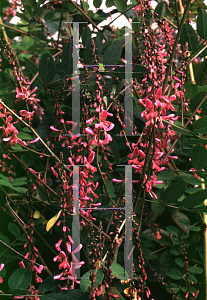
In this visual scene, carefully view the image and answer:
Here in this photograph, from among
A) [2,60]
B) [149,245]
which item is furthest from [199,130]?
[2,60]

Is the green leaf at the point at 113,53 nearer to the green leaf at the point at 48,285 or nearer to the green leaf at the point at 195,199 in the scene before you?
the green leaf at the point at 195,199

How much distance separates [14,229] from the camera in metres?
0.70

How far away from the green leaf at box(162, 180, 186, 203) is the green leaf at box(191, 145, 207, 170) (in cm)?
6

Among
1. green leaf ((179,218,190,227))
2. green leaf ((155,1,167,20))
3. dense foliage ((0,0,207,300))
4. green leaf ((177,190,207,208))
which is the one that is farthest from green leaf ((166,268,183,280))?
green leaf ((155,1,167,20))

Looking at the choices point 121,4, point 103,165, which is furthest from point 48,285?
Result: point 121,4

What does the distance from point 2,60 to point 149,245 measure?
790 millimetres

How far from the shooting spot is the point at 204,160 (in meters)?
0.60

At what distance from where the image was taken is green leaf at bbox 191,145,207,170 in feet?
1.94

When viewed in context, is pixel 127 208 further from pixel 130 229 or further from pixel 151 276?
pixel 151 276

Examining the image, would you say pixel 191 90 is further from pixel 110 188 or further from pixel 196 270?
pixel 196 270

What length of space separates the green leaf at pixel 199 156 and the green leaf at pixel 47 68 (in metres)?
0.36

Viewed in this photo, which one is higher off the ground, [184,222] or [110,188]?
[110,188]

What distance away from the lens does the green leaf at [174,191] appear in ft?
1.93

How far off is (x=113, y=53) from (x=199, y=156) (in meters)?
0.30
